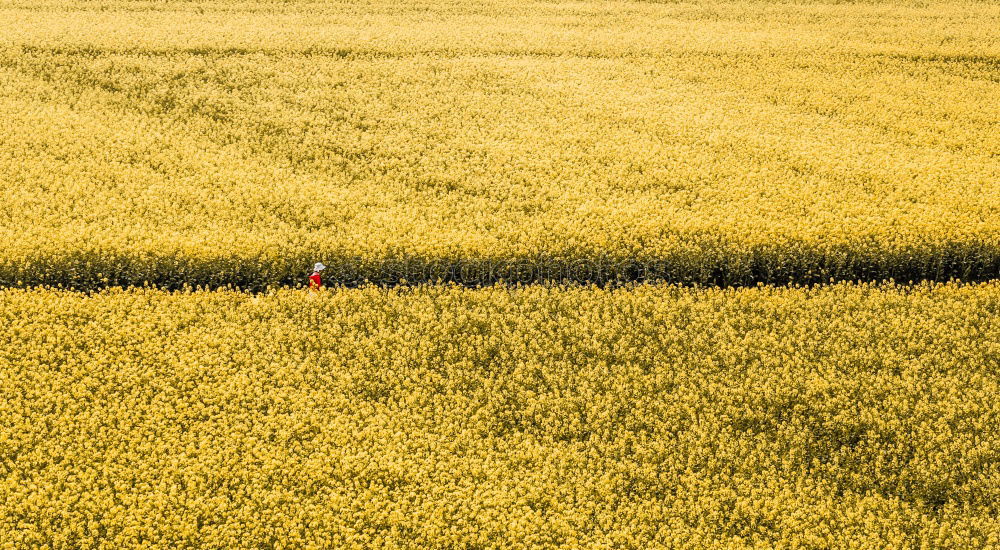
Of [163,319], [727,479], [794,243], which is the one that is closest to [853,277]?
[794,243]

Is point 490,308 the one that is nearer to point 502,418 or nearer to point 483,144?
point 502,418

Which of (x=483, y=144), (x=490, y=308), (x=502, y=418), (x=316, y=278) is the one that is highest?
(x=483, y=144)

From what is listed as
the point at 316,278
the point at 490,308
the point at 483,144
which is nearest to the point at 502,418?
the point at 490,308

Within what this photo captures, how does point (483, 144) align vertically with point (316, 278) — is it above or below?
Answer: above

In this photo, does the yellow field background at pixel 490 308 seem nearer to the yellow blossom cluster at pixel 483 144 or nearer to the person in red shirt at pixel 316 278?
the yellow blossom cluster at pixel 483 144

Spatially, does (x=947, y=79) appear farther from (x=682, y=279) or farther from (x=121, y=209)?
(x=121, y=209)

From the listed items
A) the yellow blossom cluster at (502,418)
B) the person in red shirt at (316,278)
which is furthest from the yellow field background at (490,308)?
the person in red shirt at (316,278)

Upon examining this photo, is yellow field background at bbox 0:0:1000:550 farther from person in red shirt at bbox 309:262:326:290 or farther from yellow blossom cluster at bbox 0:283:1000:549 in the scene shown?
person in red shirt at bbox 309:262:326:290
